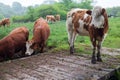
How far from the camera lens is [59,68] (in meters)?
6.07

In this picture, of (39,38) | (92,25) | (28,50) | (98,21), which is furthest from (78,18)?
(28,50)

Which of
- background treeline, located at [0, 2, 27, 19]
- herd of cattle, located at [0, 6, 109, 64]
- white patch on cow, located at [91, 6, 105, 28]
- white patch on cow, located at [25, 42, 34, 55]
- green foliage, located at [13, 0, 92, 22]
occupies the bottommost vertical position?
background treeline, located at [0, 2, 27, 19]

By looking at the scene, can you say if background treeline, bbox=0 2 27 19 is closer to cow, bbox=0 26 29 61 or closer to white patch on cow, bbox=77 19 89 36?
cow, bbox=0 26 29 61

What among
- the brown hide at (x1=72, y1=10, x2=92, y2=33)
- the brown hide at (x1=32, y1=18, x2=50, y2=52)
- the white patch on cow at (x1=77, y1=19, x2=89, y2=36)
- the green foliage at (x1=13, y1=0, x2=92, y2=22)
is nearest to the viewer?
the brown hide at (x1=72, y1=10, x2=92, y2=33)

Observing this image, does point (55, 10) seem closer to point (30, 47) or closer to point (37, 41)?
point (37, 41)

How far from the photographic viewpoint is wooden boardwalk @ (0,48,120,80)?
543 centimetres

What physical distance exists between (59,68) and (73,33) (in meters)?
2.29

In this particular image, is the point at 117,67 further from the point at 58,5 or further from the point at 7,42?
the point at 58,5

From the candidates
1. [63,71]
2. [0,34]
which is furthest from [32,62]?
[0,34]

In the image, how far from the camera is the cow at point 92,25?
605 centimetres

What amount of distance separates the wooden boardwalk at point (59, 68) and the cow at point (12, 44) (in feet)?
3.23

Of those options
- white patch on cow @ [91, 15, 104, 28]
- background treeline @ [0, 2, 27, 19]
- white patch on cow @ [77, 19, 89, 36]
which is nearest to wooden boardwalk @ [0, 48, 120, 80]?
white patch on cow @ [77, 19, 89, 36]

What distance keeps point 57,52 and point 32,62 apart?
4.85ft

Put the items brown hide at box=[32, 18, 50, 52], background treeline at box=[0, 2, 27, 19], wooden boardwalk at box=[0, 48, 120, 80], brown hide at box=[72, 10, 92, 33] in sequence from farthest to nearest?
background treeline at box=[0, 2, 27, 19] → brown hide at box=[32, 18, 50, 52] → brown hide at box=[72, 10, 92, 33] → wooden boardwalk at box=[0, 48, 120, 80]
